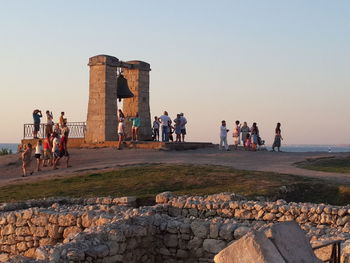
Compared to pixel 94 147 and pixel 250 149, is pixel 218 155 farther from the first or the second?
pixel 94 147

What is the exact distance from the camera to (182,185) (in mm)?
17016

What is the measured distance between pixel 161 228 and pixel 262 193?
624cm

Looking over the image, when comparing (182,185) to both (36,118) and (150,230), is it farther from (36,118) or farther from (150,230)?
(36,118)

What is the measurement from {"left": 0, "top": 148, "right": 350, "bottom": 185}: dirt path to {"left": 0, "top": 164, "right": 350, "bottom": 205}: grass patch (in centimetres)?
155

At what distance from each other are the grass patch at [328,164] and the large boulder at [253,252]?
16.3 metres

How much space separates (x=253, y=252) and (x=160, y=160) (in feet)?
57.8

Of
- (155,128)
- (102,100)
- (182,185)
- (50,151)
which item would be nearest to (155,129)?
(155,128)

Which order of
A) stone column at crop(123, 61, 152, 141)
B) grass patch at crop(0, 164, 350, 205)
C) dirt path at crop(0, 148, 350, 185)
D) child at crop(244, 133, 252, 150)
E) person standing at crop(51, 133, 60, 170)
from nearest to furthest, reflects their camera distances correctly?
grass patch at crop(0, 164, 350, 205), dirt path at crop(0, 148, 350, 185), person standing at crop(51, 133, 60, 170), child at crop(244, 133, 252, 150), stone column at crop(123, 61, 152, 141)

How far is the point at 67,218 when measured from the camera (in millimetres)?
9938

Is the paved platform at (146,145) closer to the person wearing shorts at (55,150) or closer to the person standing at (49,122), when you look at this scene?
the person standing at (49,122)

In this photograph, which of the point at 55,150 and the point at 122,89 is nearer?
the point at 55,150

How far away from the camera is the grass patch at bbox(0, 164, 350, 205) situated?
1548 cm

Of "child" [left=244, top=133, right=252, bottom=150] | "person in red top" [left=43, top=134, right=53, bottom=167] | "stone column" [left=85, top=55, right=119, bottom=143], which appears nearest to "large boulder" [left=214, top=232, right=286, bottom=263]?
"person in red top" [left=43, top=134, right=53, bottom=167]

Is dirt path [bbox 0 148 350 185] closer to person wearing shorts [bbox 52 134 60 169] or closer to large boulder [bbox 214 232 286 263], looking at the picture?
person wearing shorts [bbox 52 134 60 169]
